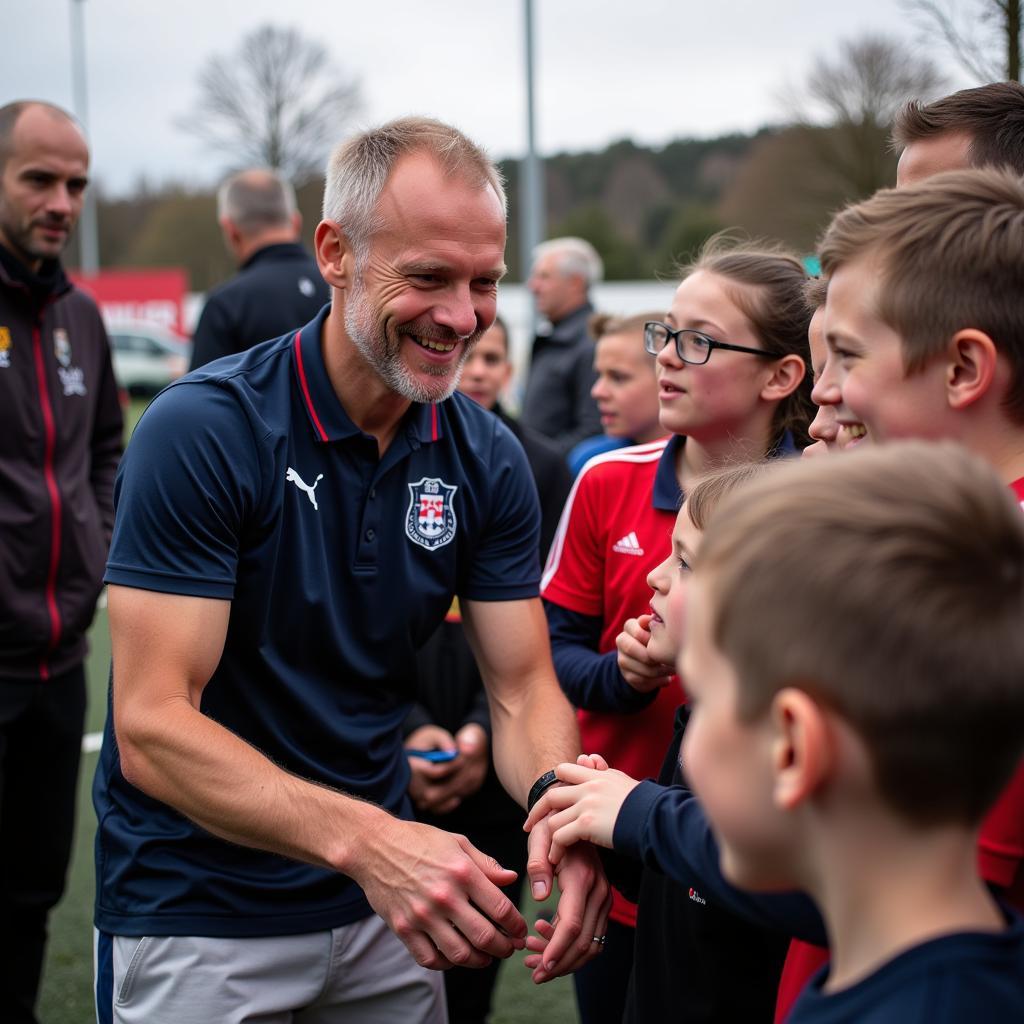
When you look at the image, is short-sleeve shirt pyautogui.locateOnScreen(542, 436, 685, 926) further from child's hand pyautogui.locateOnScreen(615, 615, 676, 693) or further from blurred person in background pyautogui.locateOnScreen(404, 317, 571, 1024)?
blurred person in background pyautogui.locateOnScreen(404, 317, 571, 1024)

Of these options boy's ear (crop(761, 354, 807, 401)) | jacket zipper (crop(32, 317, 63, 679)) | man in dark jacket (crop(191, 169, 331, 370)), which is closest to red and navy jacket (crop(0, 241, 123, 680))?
jacket zipper (crop(32, 317, 63, 679))

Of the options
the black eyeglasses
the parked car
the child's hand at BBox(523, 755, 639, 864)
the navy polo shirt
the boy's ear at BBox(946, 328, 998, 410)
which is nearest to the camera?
the boy's ear at BBox(946, 328, 998, 410)

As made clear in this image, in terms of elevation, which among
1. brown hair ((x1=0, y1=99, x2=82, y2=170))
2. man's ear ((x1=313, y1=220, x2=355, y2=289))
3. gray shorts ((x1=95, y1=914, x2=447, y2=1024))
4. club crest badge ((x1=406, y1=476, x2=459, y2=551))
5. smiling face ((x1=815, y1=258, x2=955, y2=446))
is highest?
brown hair ((x1=0, y1=99, x2=82, y2=170))

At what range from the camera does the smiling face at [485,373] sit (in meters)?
4.70

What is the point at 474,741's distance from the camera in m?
3.61

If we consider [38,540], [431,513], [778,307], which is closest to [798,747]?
[431,513]

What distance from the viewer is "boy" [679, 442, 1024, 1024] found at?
3.78 ft

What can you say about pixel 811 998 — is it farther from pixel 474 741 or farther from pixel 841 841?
pixel 474 741

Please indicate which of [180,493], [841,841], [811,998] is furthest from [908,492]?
[180,493]

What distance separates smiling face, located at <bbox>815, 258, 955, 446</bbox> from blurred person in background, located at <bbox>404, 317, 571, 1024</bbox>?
1985mm

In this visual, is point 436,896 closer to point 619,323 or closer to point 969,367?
point 969,367

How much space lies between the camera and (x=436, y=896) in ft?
7.16

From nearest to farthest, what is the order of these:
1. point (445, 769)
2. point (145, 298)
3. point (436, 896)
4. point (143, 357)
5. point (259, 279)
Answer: point (436, 896) → point (445, 769) → point (259, 279) → point (143, 357) → point (145, 298)

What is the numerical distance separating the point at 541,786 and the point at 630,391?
267cm
